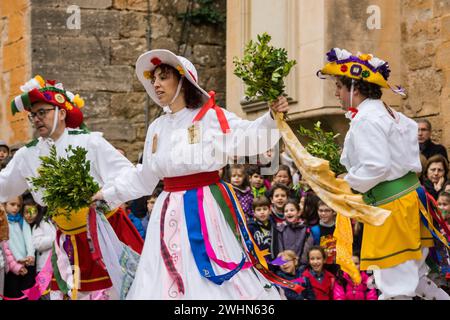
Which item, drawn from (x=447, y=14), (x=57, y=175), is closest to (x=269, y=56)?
(x=57, y=175)

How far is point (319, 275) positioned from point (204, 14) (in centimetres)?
673

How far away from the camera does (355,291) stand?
10.3 m

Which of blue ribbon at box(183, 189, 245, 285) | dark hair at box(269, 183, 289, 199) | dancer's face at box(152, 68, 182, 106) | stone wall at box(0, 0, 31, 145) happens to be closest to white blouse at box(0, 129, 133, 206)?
dancer's face at box(152, 68, 182, 106)

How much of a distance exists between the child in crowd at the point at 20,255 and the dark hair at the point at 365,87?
15.4ft

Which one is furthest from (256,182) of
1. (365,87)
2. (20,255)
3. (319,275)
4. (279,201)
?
(365,87)

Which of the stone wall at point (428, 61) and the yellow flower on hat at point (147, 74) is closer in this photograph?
the yellow flower on hat at point (147, 74)

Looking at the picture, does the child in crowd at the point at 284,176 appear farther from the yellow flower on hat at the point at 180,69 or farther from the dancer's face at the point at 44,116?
the yellow flower on hat at the point at 180,69

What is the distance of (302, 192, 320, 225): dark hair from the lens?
1129cm

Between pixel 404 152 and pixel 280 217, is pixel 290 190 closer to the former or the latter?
pixel 280 217

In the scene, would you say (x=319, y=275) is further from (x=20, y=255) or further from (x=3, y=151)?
(x=3, y=151)

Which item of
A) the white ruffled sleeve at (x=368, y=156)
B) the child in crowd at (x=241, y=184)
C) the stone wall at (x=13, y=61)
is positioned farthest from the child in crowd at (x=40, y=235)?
the white ruffled sleeve at (x=368, y=156)

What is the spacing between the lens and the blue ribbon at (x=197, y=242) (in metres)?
8.18

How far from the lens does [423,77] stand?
41.6 ft

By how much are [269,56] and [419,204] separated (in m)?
1.64
